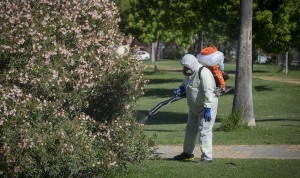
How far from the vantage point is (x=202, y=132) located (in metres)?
9.39

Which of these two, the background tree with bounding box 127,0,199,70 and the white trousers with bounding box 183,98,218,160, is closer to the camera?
the white trousers with bounding box 183,98,218,160

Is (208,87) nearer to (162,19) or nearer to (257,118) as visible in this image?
(257,118)

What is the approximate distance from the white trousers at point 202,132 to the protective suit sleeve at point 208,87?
0.24 m

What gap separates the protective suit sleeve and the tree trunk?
5672 millimetres

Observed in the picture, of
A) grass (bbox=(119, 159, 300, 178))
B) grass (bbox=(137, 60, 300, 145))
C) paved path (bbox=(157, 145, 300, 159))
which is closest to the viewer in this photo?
grass (bbox=(119, 159, 300, 178))

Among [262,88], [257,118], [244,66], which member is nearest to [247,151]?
[244,66]

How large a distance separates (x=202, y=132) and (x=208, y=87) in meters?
0.76

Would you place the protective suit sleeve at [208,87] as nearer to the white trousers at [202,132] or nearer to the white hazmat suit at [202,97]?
the white hazmat suit at [202,97]

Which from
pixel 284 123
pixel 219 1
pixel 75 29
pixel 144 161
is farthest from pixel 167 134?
pixel 219 1

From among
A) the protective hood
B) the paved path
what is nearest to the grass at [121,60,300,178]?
the paved path

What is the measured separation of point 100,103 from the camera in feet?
28.1

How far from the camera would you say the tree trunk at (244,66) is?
14.8 m

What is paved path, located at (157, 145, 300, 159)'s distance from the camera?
10539 millimetres

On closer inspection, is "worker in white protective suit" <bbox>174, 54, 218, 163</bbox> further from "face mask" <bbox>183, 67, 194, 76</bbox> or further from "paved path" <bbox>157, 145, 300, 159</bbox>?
"paved path" <bbox>157, 145, 300, 159</bbox>
